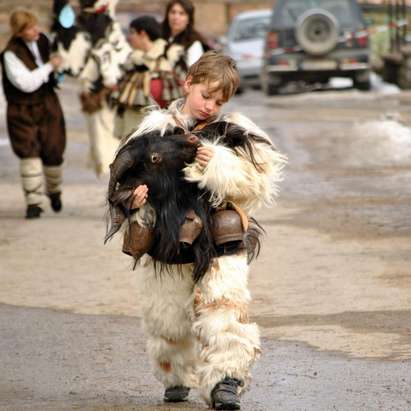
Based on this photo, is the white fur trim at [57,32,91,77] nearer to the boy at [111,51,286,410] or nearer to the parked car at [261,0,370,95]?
the boy at [111,51,286,410]

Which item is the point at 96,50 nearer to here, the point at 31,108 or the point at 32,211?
the point at 31,108

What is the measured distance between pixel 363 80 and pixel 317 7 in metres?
1.66

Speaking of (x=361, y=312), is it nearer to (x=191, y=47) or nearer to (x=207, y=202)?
(x=207, y=202)

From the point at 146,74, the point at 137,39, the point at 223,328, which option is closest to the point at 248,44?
the point at 137,39

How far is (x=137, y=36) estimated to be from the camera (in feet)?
41.9

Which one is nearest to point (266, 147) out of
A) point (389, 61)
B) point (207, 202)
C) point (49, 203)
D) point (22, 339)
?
point (207, 202)

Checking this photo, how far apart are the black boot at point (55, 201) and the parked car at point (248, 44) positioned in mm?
Answer: 18177

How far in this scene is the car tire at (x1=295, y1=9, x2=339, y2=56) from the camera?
27922 mm

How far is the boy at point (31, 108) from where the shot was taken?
1333 cm

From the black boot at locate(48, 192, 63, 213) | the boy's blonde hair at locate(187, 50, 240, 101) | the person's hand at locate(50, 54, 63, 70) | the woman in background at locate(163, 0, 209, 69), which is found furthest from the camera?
the black boot at locate(48, 192, 63, 213)

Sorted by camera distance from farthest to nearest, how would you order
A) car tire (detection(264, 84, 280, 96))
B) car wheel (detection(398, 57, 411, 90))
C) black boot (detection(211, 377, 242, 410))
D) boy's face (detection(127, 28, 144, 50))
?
car wheel (detection(398, 57, 411, 90))
car tire (detection(264, 84, 280, 96))
boy's face (detection(127, 28, 144, 50))
black boot (detection(211, 377, 242, 410))

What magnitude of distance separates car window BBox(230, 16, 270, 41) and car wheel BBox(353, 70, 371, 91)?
14.5 ft

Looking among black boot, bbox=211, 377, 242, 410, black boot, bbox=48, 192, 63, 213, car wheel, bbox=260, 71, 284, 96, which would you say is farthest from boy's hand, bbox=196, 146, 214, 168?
car wheel, bbox=260, 71, 284, 96

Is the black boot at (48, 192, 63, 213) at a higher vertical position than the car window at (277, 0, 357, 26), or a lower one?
higher
